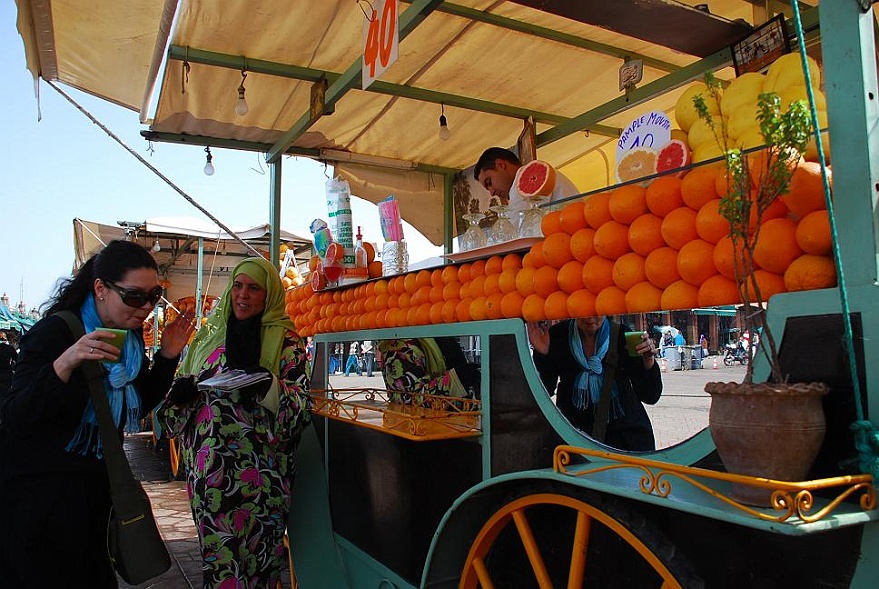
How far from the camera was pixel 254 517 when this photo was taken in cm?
259

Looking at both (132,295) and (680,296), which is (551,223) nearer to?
(680,296)

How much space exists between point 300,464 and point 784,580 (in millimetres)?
2612

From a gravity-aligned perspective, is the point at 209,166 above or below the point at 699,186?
above

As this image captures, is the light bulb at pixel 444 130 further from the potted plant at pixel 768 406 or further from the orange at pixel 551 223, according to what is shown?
the potted plant at pixel 768 406

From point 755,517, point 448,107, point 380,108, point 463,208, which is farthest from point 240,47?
point 755,517

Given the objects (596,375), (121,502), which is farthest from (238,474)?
(596,375)

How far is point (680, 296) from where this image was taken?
1377mm

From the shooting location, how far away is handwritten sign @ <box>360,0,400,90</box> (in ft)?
8.12

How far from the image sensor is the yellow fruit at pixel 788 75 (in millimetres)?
1401

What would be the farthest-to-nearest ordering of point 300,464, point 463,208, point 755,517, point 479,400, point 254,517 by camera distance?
1. point 463,208
2. point 300,464
3. point 254,517
4. point 479,400
5. point 755,517

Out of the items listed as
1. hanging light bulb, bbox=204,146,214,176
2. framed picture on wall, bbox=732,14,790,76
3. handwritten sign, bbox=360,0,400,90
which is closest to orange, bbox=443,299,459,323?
handwritten sign, bbox=360,0,400,90

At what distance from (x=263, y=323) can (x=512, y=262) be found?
1.38 meters

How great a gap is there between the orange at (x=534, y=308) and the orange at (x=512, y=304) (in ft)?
0.13

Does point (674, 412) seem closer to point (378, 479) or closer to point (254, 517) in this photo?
point (378, 479)
